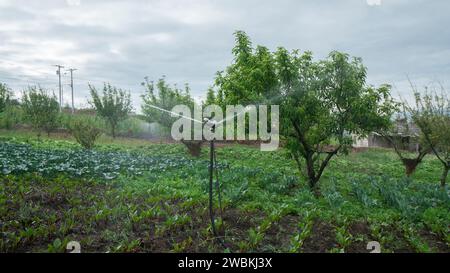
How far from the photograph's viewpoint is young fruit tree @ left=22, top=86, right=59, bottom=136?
22.0 m

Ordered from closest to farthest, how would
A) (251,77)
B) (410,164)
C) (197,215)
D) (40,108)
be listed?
(197,215) < (251,77) < (410,164) < (40,108)

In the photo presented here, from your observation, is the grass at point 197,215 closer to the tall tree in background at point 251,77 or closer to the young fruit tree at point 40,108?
the tall tree in background at point 251,77

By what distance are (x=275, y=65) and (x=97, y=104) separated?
17.5m

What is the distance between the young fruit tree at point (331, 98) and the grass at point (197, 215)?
135 centimetres

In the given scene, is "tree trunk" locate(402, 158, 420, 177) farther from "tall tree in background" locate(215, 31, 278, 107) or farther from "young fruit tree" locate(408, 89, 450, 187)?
"tall tree in background" locate(215, 31, 278, 107)

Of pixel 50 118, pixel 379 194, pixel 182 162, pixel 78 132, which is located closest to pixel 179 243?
pixel 379 194

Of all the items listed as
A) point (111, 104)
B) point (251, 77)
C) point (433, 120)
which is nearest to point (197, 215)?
point (251, 77)

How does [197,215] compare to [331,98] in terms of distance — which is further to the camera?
[331,98]

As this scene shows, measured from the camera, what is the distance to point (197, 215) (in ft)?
18.6

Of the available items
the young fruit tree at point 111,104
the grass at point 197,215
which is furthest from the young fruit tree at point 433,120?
the young fruit tree at point 111,104

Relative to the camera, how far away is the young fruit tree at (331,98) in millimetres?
7273

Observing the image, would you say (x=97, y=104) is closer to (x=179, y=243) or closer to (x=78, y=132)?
(x=78, y=132)

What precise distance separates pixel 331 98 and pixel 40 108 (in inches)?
783

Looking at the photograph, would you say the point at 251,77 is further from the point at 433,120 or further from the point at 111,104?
the point at 111,104
